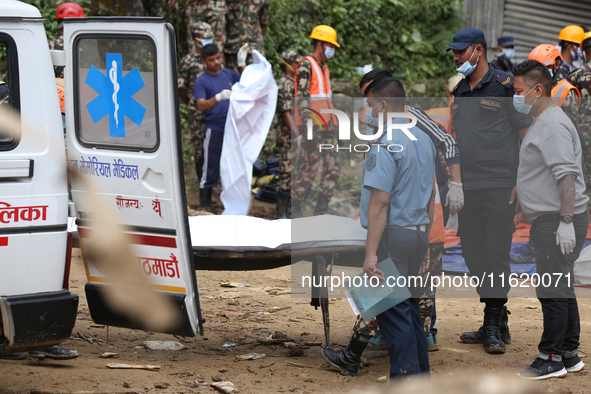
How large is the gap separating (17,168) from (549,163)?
10.3 feet

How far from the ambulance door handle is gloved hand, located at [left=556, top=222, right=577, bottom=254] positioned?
315 centimetres

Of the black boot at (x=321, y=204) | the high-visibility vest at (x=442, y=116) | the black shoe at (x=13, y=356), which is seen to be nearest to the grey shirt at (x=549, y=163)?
the high-visibility vest at (x=442, y=116)

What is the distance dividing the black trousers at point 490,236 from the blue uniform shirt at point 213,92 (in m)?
3.96

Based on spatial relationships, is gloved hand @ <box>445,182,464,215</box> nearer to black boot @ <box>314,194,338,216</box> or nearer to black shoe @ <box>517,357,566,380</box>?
black shoe @ <box>517,357,566,380</box>

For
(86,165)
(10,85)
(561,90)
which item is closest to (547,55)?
(561,90)

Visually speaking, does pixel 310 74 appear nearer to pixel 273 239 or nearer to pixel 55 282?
pixel 273 239

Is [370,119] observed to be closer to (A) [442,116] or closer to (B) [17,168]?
(A) [442,116]

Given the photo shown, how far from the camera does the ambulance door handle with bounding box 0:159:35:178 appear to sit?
330 centimetres

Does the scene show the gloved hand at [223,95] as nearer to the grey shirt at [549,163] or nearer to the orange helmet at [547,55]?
the orange helmet at [547,55]

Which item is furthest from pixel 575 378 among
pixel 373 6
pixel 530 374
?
pixel 373 6

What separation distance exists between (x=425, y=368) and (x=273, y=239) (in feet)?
4.30

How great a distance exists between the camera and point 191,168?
33.9 ft

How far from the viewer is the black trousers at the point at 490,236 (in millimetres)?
4727

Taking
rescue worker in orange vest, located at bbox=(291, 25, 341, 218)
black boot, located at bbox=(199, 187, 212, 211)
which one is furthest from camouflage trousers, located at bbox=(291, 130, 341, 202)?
black boot, located at bbox=(199, 187, 212, 211)
